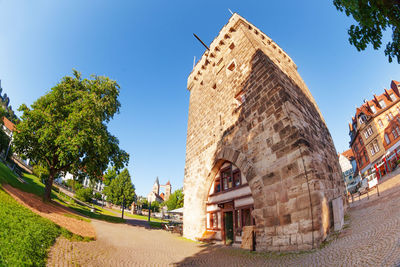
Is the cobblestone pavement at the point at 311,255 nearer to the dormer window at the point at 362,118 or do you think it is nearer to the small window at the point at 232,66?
the small window at the point at 232,66

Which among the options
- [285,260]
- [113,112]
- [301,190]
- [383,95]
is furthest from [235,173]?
[383,95]

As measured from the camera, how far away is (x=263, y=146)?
23.6 feet

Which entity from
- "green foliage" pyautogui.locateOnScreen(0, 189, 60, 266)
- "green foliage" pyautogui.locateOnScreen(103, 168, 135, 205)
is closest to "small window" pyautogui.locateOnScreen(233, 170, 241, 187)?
"green foliage" pyautogui.locateOnScreen(0, 189, 60, 266)

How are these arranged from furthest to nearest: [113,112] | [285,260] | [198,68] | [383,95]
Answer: [383,95], [113,112], [198,68], [285,260]

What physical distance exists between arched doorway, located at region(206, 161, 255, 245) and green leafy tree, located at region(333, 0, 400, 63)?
6520 millimetres

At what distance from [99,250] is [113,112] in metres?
13.6

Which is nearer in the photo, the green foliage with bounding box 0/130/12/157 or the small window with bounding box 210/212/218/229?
the small window with bounding box 210/212/218/229

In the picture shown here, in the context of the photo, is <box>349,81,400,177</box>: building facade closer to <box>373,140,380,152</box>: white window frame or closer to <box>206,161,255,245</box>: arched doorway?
<box>373,140,380,152</box>: white window frame

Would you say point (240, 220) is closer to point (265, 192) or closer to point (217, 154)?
point (265, 192)

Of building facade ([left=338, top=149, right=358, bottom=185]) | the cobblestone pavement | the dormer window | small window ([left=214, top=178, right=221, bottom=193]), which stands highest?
the dormer window

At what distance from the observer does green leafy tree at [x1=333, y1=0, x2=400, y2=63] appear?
4397 mm

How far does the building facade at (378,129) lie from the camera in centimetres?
2498

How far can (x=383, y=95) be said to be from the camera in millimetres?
29656

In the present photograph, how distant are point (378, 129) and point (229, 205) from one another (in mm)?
31004
